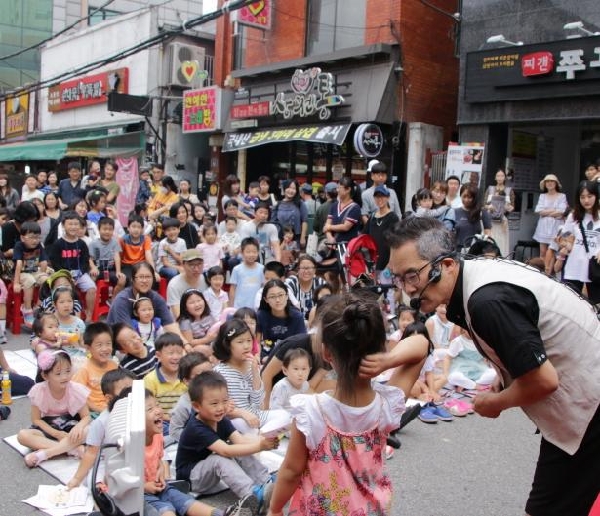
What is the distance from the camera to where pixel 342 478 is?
8.03ft

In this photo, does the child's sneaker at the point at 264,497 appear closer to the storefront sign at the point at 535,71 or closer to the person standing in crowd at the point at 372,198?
the person standing in crowd at the point at 372,198

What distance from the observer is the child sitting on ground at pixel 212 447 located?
4.00m

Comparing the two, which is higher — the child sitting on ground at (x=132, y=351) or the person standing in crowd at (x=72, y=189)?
the person standing in crowd at (x=72, y=189)

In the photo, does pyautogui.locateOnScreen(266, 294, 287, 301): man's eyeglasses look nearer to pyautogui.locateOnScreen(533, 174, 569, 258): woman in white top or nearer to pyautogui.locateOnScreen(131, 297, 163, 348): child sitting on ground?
pyautogui.locateOnScreen(131, 297, 163, 348): child sitting on ground

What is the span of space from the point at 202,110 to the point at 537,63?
353 inches

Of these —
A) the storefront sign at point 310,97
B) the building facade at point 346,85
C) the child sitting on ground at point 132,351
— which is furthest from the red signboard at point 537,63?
the child sitting on ground at point 132,351

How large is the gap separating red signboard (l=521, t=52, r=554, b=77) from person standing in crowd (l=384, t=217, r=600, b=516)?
8.67 metres

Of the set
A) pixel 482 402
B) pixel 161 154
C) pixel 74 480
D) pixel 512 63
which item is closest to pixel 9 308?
pixel 74 480

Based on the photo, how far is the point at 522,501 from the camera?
416 cm

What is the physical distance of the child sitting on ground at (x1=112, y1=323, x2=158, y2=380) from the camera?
5.66 m

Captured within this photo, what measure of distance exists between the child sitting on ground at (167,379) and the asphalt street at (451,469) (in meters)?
0.94

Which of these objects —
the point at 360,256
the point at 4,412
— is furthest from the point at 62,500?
the point at 360,256

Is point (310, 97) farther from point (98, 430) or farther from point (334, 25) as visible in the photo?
point (98, 430)

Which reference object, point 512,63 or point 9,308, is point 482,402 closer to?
point 9,308
